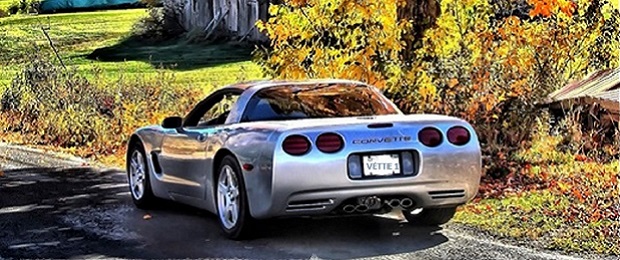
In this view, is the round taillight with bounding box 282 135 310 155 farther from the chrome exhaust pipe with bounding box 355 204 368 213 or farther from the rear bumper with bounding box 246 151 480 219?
the chrome exhaust pipe with bounding box 355 204 368 213

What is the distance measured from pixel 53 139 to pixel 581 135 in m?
8.94

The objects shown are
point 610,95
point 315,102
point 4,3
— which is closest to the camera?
point 315,102

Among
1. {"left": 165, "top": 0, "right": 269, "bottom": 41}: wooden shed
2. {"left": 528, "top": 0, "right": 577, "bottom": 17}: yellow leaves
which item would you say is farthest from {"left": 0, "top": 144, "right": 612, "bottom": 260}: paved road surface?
{"left": 165, "top": 0, "right": 269, "bottom": 41}: wooden shed

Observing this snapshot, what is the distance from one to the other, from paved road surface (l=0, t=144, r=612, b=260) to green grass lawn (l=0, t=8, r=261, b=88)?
8.06 m

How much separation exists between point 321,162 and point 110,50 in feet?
42.7

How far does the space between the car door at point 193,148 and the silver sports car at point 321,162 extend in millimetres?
19

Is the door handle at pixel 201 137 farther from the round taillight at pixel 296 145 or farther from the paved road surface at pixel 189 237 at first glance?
the round taillight at pixel 296 145

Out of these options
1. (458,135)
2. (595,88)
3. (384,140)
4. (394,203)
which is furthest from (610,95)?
(384,140)

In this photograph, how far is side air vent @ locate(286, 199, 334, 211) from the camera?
8.00m

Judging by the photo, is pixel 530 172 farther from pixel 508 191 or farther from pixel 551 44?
pixel 551 44

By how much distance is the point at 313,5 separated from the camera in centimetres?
1333

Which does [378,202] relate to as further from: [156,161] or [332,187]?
[156,161]

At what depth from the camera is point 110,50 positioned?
2033 centimetres

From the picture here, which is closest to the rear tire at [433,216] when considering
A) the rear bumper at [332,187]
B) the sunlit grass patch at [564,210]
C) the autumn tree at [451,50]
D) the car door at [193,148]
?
the sunlit grass patch at [564,210]
